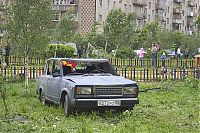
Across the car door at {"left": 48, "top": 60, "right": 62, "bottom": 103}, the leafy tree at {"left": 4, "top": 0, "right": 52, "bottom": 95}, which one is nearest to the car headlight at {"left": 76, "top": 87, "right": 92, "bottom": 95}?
the car door at {"left": 48, "top": 60, "right": 62, "bottom": 103}

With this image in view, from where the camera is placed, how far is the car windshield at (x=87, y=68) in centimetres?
1293

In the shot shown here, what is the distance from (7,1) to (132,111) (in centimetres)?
670

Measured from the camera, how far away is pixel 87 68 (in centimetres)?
1317

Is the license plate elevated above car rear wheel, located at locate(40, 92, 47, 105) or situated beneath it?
elevated above

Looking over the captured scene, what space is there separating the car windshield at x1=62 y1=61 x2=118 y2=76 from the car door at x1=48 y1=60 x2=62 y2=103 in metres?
0.27

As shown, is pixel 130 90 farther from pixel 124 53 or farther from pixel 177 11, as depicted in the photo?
pixel 177 11

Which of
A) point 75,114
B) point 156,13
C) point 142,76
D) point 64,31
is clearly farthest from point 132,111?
point 156,13

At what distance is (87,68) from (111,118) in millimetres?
2018

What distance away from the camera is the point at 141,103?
47.8ft

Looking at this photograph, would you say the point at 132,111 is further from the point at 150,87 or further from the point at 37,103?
the point at 150,87

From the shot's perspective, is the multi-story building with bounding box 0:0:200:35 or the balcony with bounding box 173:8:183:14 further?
the balcony with bounding box 173:8:183:14

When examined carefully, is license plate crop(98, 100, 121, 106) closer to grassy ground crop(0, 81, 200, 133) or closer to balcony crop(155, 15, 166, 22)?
grassy ground crop(0, 81, 200, 133)

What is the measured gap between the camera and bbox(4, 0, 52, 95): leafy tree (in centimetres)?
1605

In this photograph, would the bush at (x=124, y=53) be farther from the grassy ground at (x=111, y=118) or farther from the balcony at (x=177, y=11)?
the balcony at (x=177, y=11)
